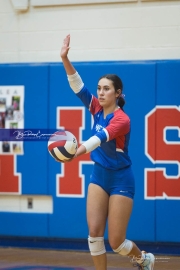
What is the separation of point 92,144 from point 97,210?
693 millimetres

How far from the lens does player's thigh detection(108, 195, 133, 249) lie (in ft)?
17.8

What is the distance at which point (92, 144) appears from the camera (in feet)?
16.6

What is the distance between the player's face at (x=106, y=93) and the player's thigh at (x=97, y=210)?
2.47ft

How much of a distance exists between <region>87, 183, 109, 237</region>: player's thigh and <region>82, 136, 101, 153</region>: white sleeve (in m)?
0.58

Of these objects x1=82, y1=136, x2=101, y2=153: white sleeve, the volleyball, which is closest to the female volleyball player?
x1=82, y1=136, x2=101, y2=153: white sleeve

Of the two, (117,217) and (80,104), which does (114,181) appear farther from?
(80,104)

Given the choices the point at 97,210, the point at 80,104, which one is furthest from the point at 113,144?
the point at 80,104

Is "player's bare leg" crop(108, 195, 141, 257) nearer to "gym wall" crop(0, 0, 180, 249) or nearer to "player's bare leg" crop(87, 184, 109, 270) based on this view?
"player's bare leg" crop(87, 184, 109, 270)

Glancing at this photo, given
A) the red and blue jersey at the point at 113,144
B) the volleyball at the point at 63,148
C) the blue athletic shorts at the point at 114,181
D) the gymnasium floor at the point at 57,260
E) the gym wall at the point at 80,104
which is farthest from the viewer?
Answer: the gym wall at the point at 80,104

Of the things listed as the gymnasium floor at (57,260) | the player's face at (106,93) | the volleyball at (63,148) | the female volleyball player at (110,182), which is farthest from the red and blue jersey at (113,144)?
the gymnasium floor at (57,260)

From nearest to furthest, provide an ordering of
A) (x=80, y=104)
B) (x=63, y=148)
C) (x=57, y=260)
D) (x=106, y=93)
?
(x=63, y=148) < (x=106, y=93) < (x=57, y=260) < (x=80, y=104)

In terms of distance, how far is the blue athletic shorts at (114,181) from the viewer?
18.1 ft

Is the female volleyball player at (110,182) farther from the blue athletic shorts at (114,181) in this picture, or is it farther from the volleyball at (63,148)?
the volleyball at (63,148)

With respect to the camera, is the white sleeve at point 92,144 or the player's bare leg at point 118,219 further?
the player's bare leg at point 118,219
